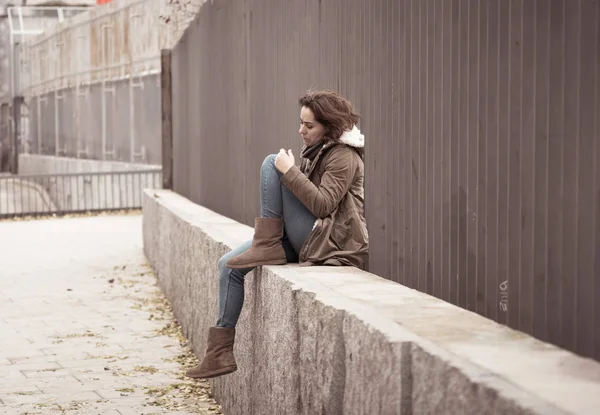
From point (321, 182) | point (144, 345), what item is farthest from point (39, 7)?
point (321, 182)

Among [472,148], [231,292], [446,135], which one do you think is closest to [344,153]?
[231,292]

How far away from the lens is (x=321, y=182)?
19.1ft

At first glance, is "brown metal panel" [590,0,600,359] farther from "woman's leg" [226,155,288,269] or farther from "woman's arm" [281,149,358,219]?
"woman's leg" [226,155,288,269]

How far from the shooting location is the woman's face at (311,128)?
19.4ft

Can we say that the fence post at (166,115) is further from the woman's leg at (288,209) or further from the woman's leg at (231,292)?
the woman's leg at (288,209)

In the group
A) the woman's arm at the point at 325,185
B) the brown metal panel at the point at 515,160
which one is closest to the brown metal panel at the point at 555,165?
the brown metal panel at the point at 515,160

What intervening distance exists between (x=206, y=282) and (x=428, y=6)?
377 cm

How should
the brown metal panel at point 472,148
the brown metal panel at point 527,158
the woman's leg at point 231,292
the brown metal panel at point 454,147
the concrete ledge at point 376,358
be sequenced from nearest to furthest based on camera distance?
the concrete ledge at point 376,358, the brown metal panel at point 527,158, the brown metal panel at point 472,148, the brown metal panel at point 454,147, the woman's leg at point 231,292

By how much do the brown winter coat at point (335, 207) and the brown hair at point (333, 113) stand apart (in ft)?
0.30

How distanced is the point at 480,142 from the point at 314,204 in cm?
157

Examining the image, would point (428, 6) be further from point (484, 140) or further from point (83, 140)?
point (83, 140)

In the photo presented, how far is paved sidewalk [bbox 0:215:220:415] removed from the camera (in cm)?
730

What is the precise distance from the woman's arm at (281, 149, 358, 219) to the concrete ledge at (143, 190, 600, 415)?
300 millimetres

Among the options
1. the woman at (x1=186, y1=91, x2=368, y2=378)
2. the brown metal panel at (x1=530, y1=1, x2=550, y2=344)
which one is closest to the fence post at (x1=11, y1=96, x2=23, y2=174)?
the woman at (x1=186, y1=91, x2=368, y2=378)
